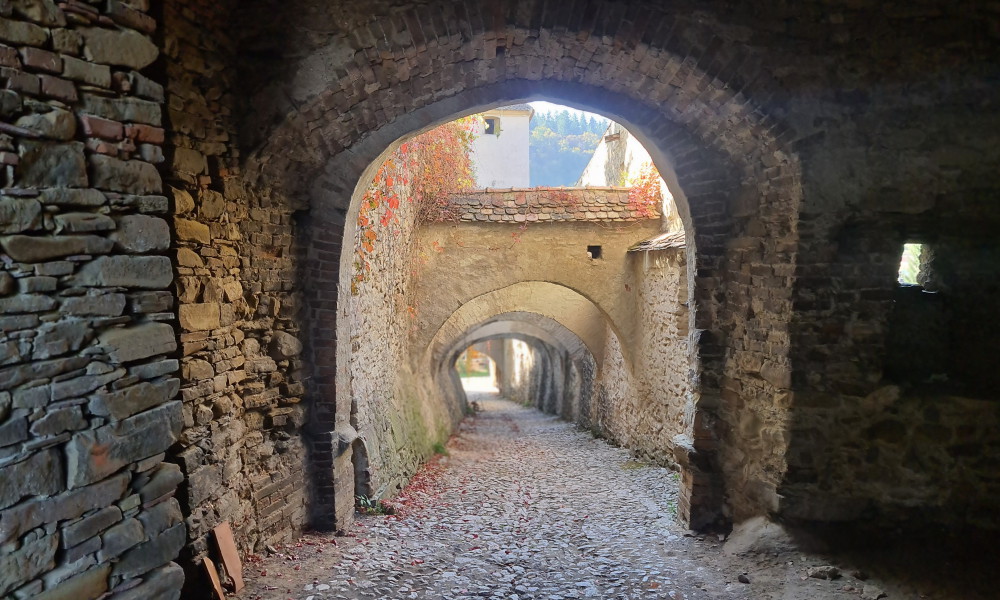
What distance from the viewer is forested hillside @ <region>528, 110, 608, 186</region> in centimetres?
5875

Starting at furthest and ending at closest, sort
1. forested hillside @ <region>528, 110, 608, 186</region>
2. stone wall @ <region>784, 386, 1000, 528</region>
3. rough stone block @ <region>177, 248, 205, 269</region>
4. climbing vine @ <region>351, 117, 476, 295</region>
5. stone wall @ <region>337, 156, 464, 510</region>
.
→ forested hillside @ <region>528, 110, 608, 186</region>
climbing vine @ <region>351, 117, 476, 295</region>
stone wall @ <region>337, 156, 464, 510</region>
stone wall @ <region>784, 386, 1000, 528</region>
rough stone block @ <region>177, 248, 205, 269</region>

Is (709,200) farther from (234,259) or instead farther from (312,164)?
(234,259)

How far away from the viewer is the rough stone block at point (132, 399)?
2354 millimetres

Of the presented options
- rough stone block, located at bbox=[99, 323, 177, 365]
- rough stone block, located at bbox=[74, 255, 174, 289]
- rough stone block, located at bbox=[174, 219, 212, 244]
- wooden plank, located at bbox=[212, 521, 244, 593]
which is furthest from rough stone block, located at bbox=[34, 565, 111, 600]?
rough stone block, located at bbox=[174, 219, 212, 244]

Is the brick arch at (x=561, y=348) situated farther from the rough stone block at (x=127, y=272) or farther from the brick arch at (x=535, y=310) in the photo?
the rough stone block at (x=127, y=272)

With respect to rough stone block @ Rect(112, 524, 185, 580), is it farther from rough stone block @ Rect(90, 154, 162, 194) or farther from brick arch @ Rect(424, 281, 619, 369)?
brick arch @ Rect(424, 281, 619, 369)

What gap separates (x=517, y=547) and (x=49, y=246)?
13.2ft

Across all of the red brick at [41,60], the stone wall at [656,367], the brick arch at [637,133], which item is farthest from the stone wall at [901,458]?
the red brick at [41,60]

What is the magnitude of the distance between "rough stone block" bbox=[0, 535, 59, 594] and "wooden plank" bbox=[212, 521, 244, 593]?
3.97ft

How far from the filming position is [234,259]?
362 cm

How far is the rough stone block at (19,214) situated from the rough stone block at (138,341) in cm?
51

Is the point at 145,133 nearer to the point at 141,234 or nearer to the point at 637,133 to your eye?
the point at 141,234

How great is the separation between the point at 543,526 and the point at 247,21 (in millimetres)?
4842

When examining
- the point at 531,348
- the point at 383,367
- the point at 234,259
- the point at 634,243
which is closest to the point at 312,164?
the point at 234,259
